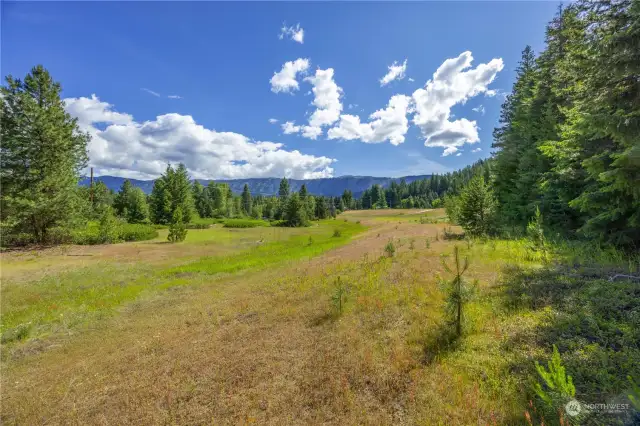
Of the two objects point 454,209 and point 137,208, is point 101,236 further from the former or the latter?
point 454,209

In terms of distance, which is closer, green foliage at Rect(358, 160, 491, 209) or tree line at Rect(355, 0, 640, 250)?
tree line at Rect(355, 0, 640, 250)

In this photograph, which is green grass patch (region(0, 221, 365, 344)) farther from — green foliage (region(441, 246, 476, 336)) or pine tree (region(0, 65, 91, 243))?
green foliage (region(441, 246, 476, 336))

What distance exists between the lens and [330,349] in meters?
6.52

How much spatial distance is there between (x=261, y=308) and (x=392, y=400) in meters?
6.90

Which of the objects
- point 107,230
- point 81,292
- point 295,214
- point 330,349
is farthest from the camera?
point 295,214

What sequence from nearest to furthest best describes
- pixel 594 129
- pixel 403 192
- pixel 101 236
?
pixel 594 129
pixel 101 236
pixel 403 192

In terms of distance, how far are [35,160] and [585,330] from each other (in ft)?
132

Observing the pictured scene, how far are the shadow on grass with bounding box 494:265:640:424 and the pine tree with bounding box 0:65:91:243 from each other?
3600 centimetres

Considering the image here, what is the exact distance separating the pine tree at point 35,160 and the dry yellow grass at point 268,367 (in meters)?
23.5

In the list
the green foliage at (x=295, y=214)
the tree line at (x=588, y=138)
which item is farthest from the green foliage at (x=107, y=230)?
the tree line at (x=588, y=138)

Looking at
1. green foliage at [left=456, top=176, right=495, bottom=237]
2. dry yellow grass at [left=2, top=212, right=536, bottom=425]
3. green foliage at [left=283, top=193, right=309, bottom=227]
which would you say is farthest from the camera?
green foliage at [left=283, top=193, right=309, bottom=227]

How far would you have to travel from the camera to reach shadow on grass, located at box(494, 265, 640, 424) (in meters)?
3.82

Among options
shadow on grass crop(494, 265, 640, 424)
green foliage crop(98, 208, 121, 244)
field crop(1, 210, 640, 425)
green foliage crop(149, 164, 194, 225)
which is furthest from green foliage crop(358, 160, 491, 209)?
shadow on grass crop(494, 265, 640, 424)

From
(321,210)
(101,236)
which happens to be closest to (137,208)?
(101,236)
